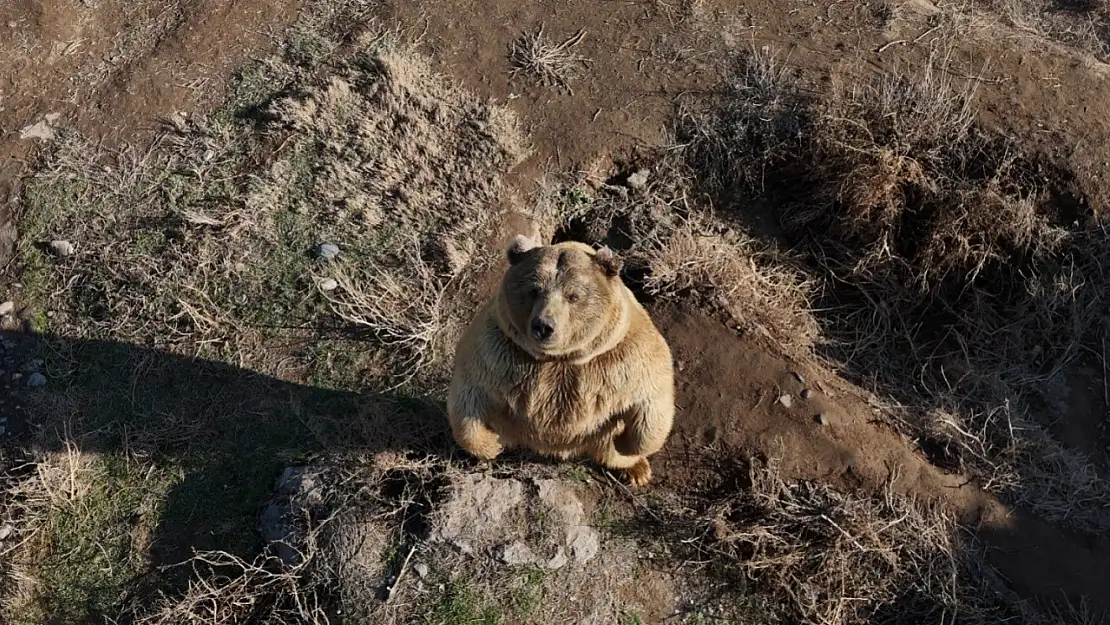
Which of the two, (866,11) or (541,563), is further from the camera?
(866,11)

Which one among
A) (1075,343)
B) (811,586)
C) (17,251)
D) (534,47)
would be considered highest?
(534,47)

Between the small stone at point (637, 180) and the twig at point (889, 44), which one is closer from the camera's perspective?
the small stone at point (637, 180)

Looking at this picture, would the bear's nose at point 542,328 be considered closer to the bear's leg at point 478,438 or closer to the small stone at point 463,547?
the bear's leg at point 478,438

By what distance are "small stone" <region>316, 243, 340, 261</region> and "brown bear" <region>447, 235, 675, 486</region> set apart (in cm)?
196

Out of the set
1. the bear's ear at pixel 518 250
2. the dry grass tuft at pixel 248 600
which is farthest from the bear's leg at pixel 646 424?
the dry grass tuft at pixel 248 600

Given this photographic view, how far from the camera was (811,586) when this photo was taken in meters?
4.35

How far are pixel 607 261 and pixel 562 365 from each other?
572 millimetres

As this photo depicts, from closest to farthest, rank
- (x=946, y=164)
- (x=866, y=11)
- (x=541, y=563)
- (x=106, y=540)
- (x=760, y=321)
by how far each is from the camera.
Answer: (x=541, y=563) < (x=106, y=540) < (x=760, y=321) < (x=946, y=164) < (x=866, y=11)

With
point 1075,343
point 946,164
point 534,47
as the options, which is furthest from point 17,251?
point 1075,343

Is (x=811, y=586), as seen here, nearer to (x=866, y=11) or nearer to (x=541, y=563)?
(x=541, y=563)

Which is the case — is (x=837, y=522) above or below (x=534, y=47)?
below

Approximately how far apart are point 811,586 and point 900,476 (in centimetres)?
98

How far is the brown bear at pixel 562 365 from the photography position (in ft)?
11.2

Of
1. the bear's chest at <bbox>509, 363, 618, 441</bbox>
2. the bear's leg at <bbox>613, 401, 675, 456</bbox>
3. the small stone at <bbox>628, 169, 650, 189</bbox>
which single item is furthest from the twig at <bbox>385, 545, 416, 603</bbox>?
the small stone at <bbox>628, 169, 650, 189</bbox>
